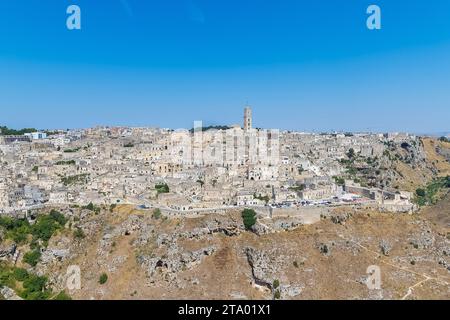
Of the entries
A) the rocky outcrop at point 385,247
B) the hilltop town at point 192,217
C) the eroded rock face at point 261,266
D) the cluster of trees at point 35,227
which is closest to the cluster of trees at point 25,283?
the hilltop town at point 192,217

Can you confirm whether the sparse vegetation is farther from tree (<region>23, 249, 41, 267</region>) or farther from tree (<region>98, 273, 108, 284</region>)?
tree (<region>98, 273, 108, 284</region>)

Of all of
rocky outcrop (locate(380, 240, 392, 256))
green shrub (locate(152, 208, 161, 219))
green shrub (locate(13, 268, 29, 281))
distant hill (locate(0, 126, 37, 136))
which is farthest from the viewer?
distant hill (locate(0, 126, 37, 136))

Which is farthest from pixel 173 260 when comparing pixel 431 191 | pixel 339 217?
pixel 431 191

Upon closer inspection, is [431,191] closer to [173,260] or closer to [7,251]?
[173,260]

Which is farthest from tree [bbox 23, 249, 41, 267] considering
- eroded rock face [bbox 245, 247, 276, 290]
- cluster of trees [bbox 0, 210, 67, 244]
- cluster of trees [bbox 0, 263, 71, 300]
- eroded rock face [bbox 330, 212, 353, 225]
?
eroded rock face [bbox 330, 212, 353, 225]

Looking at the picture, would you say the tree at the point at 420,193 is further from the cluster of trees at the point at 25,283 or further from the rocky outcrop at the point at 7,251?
the rocky outcrop at the point at 7,251

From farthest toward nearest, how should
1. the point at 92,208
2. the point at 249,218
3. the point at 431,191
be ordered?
the point at 431,191
the point at 92,208
the point at 249,218

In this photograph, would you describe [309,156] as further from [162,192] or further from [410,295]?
[410,295]
